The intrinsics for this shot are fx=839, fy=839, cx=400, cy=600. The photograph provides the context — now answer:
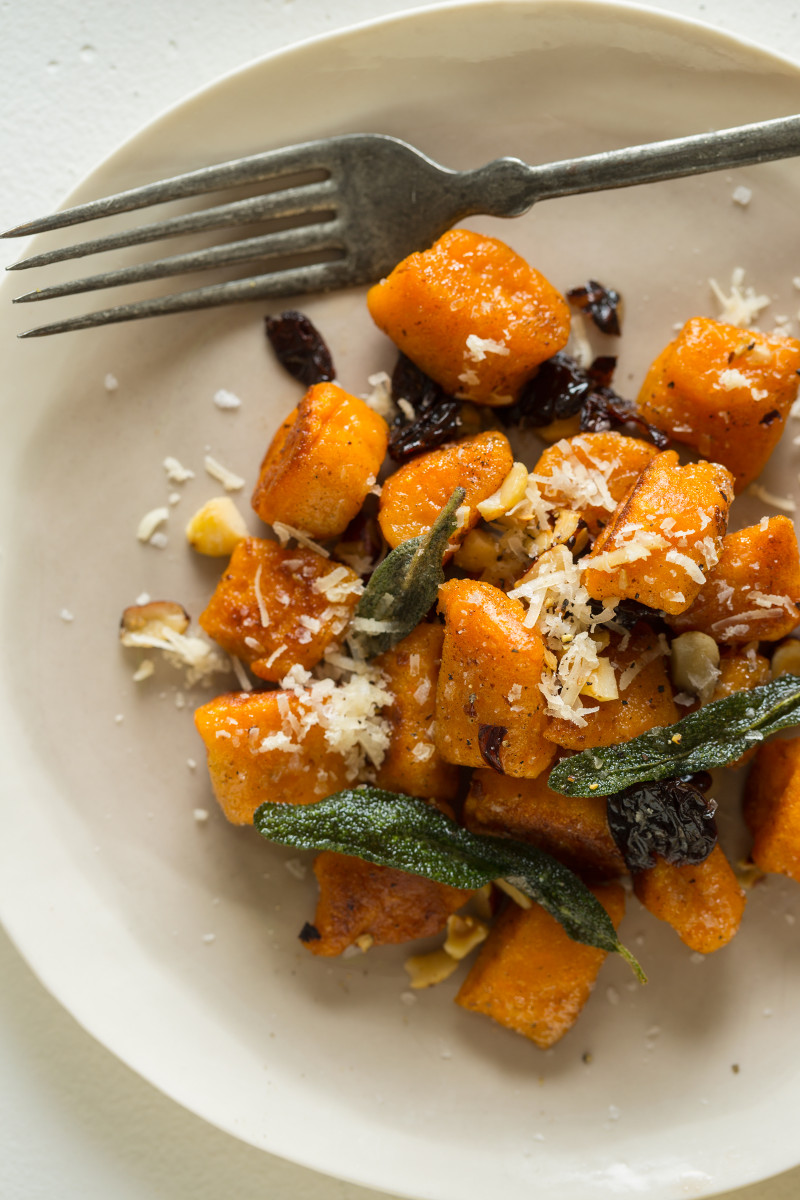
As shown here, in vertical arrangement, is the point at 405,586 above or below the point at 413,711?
above

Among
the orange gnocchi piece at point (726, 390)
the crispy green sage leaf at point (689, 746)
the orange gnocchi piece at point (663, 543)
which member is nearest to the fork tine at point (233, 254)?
the orange gnocchi piece at point (726, 390)

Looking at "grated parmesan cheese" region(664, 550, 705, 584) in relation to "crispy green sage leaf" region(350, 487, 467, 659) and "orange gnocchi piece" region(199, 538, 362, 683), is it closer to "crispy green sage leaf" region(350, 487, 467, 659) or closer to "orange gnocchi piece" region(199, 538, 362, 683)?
"crispy green sage leaf" region(350, 487, 467, 659)

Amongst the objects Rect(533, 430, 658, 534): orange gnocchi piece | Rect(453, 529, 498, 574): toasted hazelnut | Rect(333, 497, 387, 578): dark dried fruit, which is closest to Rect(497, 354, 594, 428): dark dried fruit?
Rect(533, 430, 658, 534): orange gnocchi piece

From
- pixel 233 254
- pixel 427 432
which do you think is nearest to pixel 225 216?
pixel 233 254

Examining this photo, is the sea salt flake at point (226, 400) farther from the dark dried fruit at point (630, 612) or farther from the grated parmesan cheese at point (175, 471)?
the dark dried fruit at point (630, 612)

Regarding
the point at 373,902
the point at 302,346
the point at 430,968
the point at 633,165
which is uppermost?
the point at 633,165

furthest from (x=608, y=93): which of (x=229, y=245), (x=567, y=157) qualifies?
(x=229, y=245)

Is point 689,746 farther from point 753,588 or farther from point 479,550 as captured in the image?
point 479,550

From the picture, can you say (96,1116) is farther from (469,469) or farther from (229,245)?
(229,245)
